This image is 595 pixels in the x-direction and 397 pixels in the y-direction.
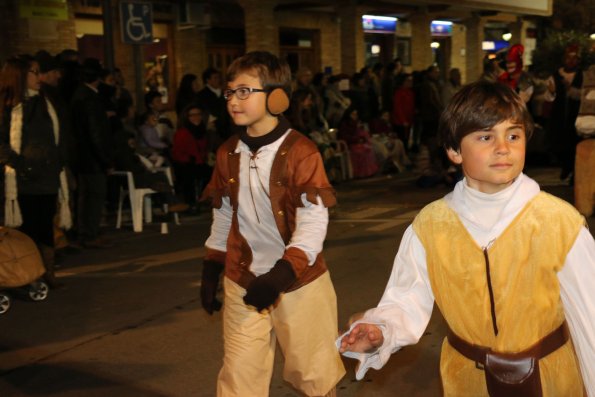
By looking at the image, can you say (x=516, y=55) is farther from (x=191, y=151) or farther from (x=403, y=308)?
(x=403, y=308)

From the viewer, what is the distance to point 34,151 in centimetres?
745

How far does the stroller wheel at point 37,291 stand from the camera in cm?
736

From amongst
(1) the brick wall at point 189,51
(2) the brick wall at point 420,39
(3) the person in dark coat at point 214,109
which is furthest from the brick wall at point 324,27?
(3) the person in dark coat at point 214,109

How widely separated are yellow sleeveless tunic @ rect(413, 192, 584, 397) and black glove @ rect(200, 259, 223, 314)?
1368 millimetres

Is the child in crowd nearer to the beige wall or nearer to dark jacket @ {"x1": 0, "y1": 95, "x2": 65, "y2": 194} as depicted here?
dark jacket @ {"x1": 0, "y1": 95, "x2": 65, "y2": 194}

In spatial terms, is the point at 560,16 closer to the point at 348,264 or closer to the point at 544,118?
the point at 544,118

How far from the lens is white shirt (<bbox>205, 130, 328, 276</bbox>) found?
3.64 meters

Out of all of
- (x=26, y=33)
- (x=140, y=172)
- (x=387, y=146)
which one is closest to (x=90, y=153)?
(x=140, y=172)

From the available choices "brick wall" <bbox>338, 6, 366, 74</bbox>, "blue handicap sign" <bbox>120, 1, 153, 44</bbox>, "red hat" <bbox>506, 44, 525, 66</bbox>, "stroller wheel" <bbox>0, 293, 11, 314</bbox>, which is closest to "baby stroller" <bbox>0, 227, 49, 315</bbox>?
"stroller wheel" <bbox>0, 293, 11, 314</bbox>

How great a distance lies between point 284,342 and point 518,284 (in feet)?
4.49

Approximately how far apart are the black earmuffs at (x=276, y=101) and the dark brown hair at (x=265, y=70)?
0.02 meters

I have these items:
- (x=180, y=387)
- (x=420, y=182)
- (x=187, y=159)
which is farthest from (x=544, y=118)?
(x=180, y=387)

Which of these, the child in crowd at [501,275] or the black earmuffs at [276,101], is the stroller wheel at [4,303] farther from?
the child in crowd at [501,275]

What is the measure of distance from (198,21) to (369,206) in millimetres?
10133
